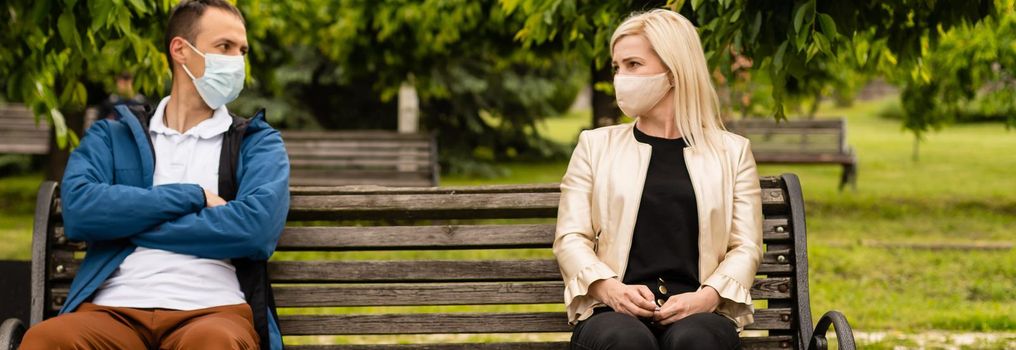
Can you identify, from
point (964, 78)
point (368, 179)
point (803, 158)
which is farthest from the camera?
point (803, 158)

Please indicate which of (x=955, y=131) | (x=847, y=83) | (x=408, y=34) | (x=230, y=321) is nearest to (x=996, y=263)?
(x=847, y=83)

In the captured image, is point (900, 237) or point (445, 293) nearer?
point (445, 293)

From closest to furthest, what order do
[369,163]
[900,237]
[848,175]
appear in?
[900,237] → [369,163] → [848,175]

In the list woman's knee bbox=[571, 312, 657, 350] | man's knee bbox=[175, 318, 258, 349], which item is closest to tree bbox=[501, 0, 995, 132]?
woman's knee bbox=[571, 312, 657, 350]

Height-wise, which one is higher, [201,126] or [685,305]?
[201,126]

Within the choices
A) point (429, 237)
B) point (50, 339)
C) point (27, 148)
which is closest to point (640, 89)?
point (429, 237)

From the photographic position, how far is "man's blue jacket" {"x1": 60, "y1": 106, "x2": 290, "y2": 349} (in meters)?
3.45

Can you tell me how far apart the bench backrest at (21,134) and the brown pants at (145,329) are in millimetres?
10989

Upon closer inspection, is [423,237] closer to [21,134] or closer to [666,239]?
[666,239]

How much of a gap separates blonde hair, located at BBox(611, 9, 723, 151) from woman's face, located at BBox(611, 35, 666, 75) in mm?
15

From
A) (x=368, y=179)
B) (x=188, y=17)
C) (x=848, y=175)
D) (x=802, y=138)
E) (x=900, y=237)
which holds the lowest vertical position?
(x=848, y=175)

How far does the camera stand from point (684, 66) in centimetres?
358

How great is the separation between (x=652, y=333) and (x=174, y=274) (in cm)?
139

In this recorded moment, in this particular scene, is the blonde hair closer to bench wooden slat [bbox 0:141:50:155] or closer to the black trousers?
the black trousers
